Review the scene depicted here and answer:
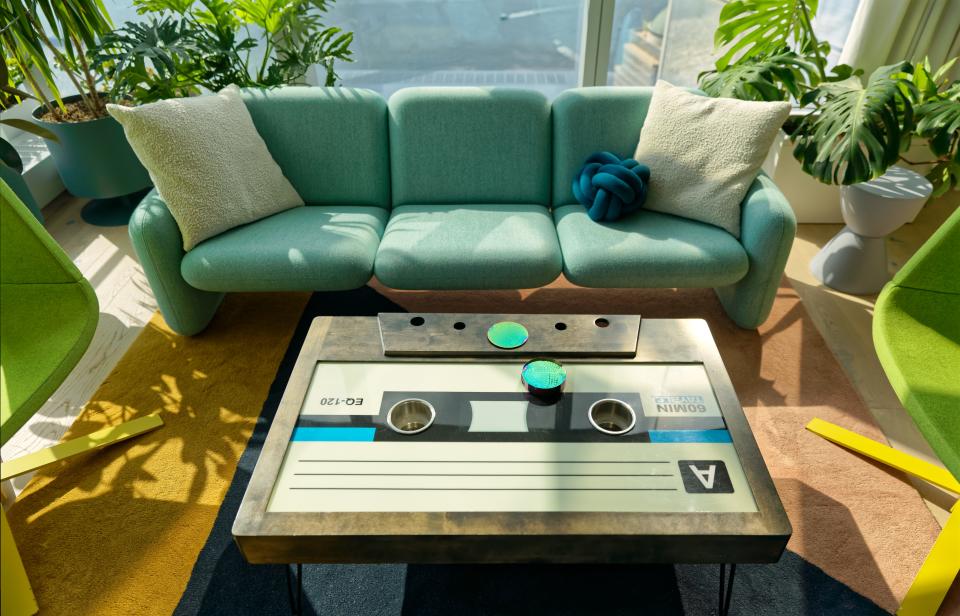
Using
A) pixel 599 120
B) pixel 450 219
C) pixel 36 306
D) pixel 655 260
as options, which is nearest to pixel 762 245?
pixel 655 260

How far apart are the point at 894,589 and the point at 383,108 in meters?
2.24

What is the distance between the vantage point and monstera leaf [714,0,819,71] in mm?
2475

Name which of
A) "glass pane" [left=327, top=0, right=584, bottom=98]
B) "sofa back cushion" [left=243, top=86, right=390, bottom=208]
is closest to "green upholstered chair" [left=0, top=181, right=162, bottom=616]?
"sofa back cushion" [left=243, top=86, right=390, bottom=208]

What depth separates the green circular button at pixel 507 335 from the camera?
153 cm

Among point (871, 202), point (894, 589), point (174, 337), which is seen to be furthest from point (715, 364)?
point (174, 337)

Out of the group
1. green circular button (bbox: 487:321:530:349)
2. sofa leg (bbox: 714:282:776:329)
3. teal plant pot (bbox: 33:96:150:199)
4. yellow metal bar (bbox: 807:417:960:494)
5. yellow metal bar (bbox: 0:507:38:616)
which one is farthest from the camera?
teal plant pot (bbox: 33:96:150:199)

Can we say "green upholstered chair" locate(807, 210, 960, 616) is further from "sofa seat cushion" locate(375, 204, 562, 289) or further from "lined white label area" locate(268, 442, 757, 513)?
"sofa seat cushion" locate(375, 204, 562, 289)

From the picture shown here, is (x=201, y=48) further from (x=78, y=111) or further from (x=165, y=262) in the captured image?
(x=165, y=262)

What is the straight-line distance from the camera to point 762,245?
205 centimetres

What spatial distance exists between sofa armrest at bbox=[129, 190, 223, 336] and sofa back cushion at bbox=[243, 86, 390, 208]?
53 cm

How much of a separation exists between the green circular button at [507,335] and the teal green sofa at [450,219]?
0.51 meters

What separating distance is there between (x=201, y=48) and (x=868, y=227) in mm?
2732

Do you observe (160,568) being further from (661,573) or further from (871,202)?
(871,202)

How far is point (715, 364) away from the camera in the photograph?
1486mm
